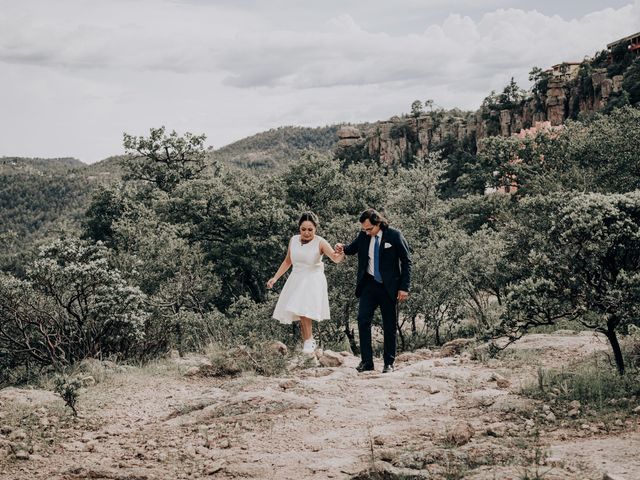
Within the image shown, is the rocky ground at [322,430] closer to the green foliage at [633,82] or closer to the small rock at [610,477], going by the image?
the small rock at [610,477]

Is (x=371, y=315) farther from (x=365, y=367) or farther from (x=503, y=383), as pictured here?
(x=503, y=383)

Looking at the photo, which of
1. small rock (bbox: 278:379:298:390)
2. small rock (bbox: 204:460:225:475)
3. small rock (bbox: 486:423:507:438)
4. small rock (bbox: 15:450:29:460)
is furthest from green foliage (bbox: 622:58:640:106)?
small rock (bbox: 15:450:29:460)

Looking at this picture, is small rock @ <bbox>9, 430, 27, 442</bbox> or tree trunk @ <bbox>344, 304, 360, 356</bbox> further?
tree trunk @ <bbox>344, 304, 360, 356</bbox>

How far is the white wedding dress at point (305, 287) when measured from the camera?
25.9 feet

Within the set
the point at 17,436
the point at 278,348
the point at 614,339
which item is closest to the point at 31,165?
the point at 278,348

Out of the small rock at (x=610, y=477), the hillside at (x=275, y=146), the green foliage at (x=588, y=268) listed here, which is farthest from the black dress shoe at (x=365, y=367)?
the hillside at (x=275, y=146)

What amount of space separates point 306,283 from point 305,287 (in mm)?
52

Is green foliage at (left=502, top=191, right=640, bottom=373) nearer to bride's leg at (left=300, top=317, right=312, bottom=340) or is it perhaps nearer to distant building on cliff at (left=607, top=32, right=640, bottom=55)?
bride's leg at (left=300, top=317, right=312, bottom=340)

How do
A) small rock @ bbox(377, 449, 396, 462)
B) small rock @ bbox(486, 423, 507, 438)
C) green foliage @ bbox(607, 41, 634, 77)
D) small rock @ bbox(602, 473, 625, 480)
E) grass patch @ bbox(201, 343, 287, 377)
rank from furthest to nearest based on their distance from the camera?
green foliage @ bbox(607, 41, 634, 77) < grass patch @ bbox(201, 343, 287, 377) < small rock @ bbox(486, 423, 507, 438) < small rock @ bbox(377, 449, 396, 462) < small rock @ bbox(602, 473, 625, 480)

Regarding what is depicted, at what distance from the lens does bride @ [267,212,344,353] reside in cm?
786

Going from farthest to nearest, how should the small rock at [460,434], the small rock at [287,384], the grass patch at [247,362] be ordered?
the grass patch at [247,362] < the small rock at [287,384] < the small rock at [460,434]

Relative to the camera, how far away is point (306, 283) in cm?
795

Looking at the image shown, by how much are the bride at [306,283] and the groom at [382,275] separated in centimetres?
73

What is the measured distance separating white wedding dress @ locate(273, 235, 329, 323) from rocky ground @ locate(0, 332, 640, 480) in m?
0.91
